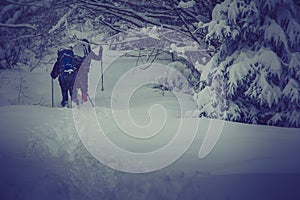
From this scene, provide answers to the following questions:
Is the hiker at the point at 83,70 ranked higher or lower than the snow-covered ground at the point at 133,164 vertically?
higher

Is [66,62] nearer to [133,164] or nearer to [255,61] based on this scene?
[133,164]

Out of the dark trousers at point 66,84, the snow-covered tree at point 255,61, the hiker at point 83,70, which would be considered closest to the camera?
the snow-covered tree at point 255,61

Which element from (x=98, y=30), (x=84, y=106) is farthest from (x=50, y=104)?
(x=98, y=30)

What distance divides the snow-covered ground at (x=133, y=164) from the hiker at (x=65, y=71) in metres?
0.45

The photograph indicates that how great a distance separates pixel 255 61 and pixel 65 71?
173 inches

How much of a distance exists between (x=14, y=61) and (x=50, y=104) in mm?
1911

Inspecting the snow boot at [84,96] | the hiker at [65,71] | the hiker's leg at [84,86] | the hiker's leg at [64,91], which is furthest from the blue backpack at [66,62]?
the snow boot at [84,96]

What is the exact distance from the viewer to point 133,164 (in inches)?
251

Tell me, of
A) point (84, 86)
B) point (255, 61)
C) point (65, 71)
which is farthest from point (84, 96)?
point (255, 61)

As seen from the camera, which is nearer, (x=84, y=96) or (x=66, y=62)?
(x=66, y=62)

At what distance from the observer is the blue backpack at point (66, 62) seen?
354 inches

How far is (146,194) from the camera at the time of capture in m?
5.46

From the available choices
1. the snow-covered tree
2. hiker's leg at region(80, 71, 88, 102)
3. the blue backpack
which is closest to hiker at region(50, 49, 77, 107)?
the blue backpack

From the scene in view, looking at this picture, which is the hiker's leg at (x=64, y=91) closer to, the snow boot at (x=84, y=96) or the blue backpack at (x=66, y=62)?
the blue backpack at (x=66, y=62)
